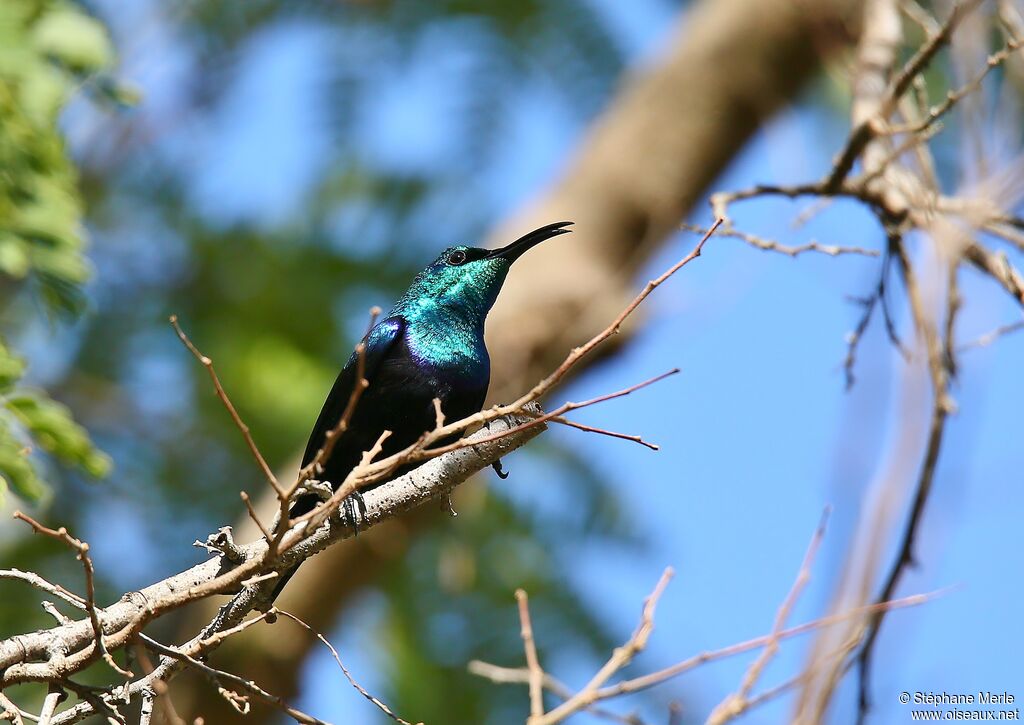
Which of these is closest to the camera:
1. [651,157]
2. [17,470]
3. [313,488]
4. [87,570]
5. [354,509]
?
[87,570]

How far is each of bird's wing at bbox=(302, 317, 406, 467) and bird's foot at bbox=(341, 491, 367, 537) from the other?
1515mm

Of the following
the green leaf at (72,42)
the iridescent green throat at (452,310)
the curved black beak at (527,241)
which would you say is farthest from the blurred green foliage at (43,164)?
the curved black beak at (527,241)

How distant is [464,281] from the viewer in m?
4.83

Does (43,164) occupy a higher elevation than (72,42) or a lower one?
lower

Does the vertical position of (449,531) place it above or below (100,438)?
below

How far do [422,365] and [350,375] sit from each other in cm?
28

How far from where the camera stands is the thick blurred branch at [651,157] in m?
6.41

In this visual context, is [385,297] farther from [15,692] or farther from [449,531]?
Result: [15,692]

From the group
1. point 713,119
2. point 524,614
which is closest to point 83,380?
point 713,119

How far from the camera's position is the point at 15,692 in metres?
5.05

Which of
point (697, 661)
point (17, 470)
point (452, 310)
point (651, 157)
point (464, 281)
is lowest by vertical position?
A: point (697, 661)

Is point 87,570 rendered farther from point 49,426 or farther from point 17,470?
point 49,426

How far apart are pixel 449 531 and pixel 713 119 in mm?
2861

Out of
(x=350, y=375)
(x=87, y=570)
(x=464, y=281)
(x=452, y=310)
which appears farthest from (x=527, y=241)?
(x=87, y=570)
